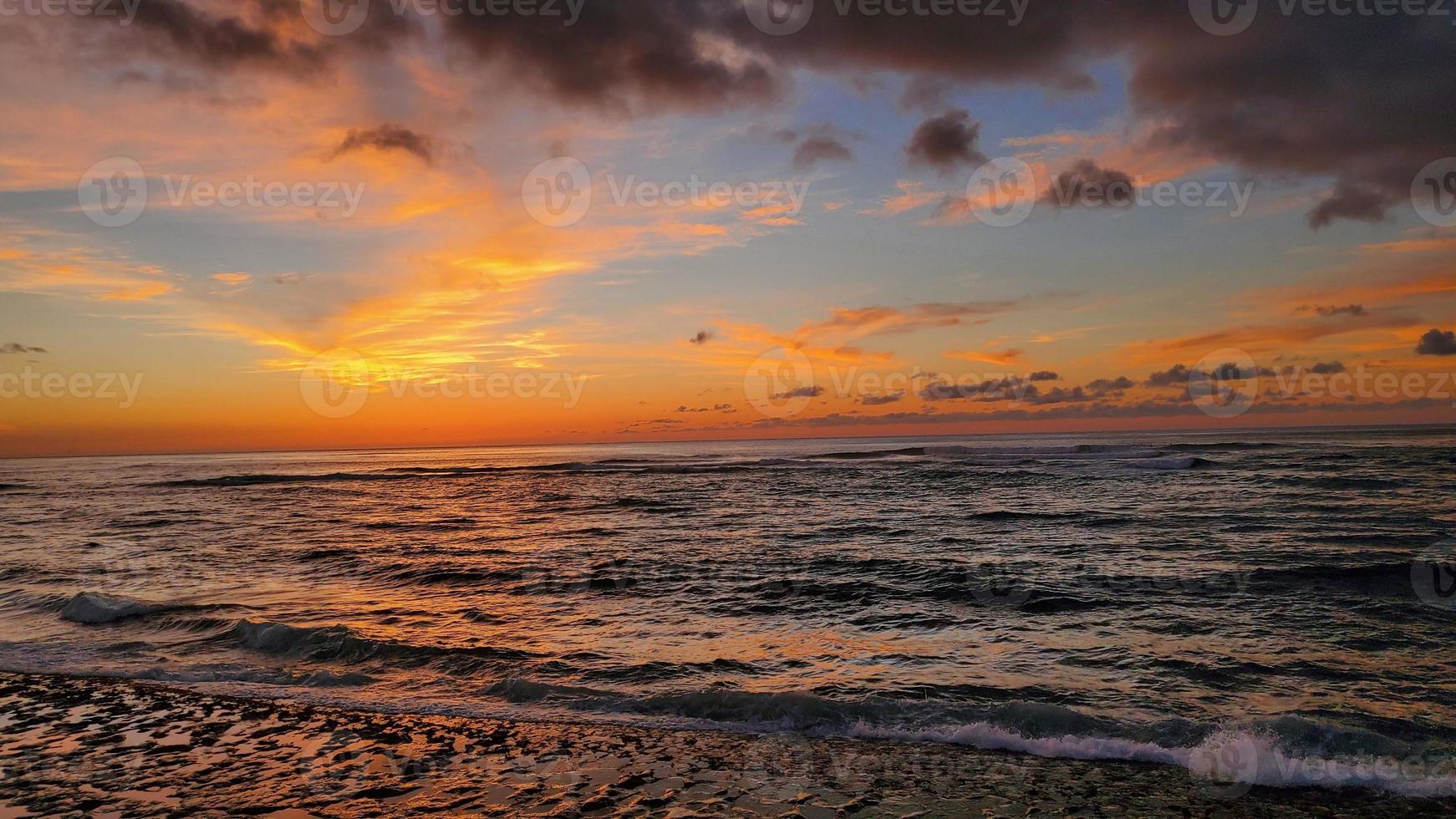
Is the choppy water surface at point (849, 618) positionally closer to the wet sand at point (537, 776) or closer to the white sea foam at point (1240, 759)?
the white sea foam at point (1240, 759)

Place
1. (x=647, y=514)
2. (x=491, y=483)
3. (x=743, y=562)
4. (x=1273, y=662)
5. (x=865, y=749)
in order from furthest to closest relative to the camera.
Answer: (x=491, y=483)
(x=647, y=514)
(x=743, y=562)
(x=1273, y=662)
(x=865, y=749)

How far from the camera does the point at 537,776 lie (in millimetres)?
7566

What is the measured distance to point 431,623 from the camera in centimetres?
1502

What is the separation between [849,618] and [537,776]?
8.67 metres

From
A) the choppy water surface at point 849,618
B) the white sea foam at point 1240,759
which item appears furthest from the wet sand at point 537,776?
the choppy water surface at point 849,618

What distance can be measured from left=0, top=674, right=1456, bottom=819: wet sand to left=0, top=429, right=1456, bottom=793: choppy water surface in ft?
2.20

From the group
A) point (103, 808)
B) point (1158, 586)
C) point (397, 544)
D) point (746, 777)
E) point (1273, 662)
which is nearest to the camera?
point (103, 808)

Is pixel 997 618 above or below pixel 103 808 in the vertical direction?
below

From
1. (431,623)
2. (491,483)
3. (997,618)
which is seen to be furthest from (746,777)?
(491,483)

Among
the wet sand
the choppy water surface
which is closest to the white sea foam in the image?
the choppy water surface

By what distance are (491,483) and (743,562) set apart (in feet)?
160

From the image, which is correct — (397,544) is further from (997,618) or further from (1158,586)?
(1158,586)

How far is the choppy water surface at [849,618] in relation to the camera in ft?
31.2

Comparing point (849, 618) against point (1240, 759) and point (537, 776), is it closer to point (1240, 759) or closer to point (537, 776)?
point (1240, 759)
